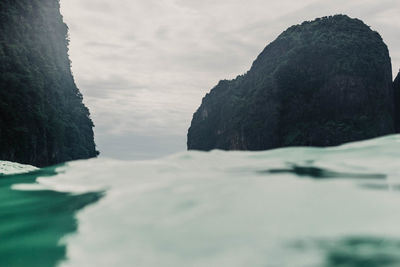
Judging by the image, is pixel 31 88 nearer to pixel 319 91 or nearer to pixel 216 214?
pixel 216 214

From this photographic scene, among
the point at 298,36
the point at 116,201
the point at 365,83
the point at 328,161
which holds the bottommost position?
the point at 116,201

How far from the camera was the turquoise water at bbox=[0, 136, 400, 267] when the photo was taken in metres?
3.23

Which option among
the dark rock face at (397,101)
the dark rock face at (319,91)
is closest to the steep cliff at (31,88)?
the dark rock face at (319,91)

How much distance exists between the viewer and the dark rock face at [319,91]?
61469 millimetres

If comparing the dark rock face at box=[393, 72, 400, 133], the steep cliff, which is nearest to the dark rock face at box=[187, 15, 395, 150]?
the dark rock face at box=[393, 72, 400, 133]

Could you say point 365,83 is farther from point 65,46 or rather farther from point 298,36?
point 65,46

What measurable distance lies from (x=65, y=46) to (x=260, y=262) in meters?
47.9

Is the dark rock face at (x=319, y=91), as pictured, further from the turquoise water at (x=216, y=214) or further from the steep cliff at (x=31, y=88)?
the turquoise water at (x=216, y=214)

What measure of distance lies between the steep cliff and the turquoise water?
23535mm

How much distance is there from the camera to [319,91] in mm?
64375

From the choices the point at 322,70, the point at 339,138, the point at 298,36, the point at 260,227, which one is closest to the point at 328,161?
the point at 260,227

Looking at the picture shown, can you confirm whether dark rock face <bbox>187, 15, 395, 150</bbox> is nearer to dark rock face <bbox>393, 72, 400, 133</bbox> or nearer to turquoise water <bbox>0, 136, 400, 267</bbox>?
dark rock face <bbox>393, 72, 400, 133</bbox>

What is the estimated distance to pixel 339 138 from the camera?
197 ft

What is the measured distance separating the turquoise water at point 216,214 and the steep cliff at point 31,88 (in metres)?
23.5
